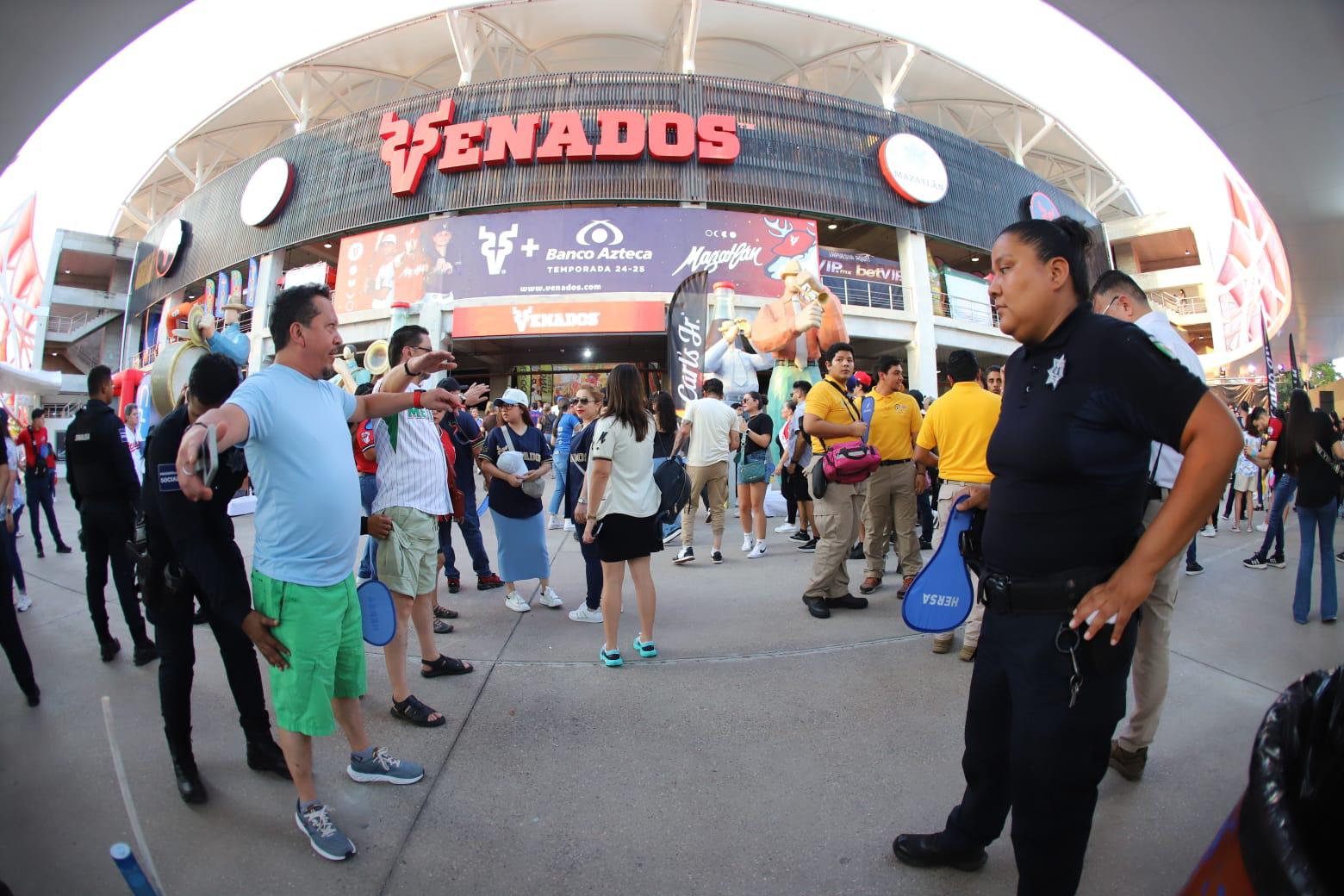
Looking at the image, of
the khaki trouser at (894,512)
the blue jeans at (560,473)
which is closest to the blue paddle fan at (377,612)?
the khaki trouser at (894,512)

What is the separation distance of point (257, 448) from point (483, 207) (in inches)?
757

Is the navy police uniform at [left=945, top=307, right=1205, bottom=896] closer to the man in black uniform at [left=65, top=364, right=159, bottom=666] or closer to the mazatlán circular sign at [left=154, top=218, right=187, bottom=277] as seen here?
the man in black uniform at [left=65, top=364, right=159, bottom=666]

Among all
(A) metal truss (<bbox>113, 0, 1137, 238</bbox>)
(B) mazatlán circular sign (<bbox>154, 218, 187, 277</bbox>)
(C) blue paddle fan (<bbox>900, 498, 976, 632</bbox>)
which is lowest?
(C) blue paddle fan (<bbox>900, 498, 976, 632</bbox>)

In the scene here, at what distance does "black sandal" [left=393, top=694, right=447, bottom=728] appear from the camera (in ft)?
9.39

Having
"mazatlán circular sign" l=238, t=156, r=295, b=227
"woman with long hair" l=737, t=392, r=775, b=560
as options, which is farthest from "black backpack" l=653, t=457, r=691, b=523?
"mazatlán circular sign" l=238, t=156, r=295, b=227

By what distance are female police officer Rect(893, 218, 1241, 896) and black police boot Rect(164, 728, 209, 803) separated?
2.84 metres

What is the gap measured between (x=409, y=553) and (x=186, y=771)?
1185 millimetres

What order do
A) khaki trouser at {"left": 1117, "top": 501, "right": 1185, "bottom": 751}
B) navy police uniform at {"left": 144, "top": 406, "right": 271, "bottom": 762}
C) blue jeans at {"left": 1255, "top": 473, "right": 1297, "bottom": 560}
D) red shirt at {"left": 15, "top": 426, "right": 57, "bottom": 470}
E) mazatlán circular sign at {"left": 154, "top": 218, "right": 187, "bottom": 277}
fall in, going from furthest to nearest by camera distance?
mazatlán circular sign at {"left": 154, "top": 218, "right": 187, "bottom": 277} → red shirt at {"left": 15, "top": 426, "right": 57, "bottom": 470} → blue jeans at {"left": 1255, "top": 473, "right": 1297, "bottom": 560} → khaki trouser at {"left": 1117, "top": 501, "right": 1185, "bottom": 751} → navy police uniform at {"left": 144, "top": 406, "right": 271, "bottom": 762}

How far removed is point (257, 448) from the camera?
199cm

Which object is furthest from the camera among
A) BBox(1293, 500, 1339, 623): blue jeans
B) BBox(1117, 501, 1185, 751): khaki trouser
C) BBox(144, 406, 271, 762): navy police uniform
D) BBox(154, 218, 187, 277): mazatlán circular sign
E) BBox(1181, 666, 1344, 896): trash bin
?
BBox(154, 218, 187, 277): mazatlán circular sign

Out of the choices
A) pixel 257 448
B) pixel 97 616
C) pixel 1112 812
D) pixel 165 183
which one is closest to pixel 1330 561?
pixel 1112 812

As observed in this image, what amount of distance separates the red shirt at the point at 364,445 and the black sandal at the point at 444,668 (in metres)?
1.14

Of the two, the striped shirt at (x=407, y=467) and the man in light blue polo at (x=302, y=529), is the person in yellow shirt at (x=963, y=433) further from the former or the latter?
the man in light blue polo at (x=302, y=529)

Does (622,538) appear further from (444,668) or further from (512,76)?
(512,76)
